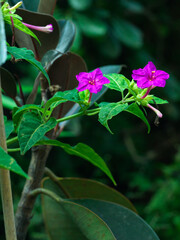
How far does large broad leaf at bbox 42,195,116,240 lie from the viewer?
14.1 inches

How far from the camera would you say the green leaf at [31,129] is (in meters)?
0.27

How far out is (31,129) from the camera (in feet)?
0.91

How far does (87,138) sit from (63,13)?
0.52m

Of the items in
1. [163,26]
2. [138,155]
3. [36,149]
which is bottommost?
[138,155]

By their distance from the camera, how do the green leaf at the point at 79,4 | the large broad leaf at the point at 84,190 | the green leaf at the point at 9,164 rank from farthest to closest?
the green leaf at the point at 79,4 → the large broad leaf at the point at 84,190 → the green leaf at the point at 9,164

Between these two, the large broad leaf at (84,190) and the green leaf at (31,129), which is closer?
the green leaf at (31,129)

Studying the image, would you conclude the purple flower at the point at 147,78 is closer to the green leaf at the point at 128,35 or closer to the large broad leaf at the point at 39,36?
the large broad leaf at the point at 39,36

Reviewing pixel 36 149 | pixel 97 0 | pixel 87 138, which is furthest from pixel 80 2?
pixel 36 149

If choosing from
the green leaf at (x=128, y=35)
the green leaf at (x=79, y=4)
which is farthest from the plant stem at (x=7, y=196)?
the green leaf at (x=128, y=35)

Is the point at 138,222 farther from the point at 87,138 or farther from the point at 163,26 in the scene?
the point at 163,26

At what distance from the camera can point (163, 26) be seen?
1.65 metres

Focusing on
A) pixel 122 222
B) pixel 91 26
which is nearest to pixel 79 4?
pixel 91 26

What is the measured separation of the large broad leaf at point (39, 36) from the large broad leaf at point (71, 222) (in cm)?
18

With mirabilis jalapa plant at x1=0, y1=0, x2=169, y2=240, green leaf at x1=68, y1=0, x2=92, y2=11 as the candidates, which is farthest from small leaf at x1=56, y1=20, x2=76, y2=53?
green leaf at x1=68, y1=0, x2=92, y2=11
